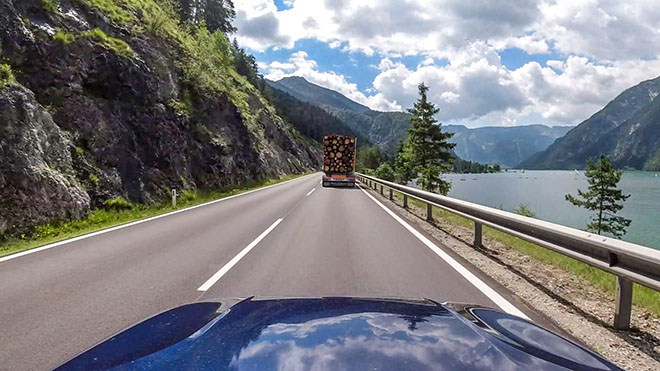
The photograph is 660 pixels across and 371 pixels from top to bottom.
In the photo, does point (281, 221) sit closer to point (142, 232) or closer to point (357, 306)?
point (142, 232)

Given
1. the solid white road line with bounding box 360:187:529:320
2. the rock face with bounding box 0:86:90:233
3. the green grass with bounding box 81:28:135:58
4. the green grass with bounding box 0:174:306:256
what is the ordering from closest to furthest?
the solid white road line with bounding box 360:187:529:320 < the green grass with bounding box 0:174:306:256 < the rock face with bounding box 0:86:90:233 < the green grass with bounding box 81:28:135:58

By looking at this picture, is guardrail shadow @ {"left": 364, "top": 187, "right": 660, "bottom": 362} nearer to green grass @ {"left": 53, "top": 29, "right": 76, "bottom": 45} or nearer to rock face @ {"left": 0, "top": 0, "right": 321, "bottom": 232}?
rock face @ {"left": 0, "top": 0, "right": 321, "bottom": 232}

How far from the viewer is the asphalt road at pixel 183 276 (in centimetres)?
395

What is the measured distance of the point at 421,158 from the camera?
4806 centimetres

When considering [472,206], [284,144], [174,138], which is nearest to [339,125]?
[284,144]

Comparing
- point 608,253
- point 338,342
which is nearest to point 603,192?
point 608,253

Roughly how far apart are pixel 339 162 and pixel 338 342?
31.7 m

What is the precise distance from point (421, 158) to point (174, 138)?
3298 centimetres

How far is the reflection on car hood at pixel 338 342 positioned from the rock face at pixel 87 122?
10.7 m

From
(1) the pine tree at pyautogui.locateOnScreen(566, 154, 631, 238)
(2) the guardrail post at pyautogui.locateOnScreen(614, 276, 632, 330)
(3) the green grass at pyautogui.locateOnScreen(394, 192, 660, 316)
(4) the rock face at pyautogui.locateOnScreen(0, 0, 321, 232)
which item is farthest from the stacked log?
(2) the guardrail post at pyautogui.locateOnScreen(614, 276, 632, 330)

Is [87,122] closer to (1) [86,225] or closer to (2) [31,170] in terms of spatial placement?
(2) [31,170]

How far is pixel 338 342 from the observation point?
2.07 meters

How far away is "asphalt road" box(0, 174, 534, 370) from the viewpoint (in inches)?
156

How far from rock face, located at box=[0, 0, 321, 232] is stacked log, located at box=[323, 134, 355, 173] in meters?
9.80
